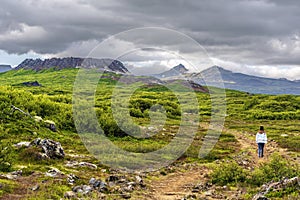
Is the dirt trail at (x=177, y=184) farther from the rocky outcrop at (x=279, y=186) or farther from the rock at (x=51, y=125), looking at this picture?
the rock at (x=51, y=125)

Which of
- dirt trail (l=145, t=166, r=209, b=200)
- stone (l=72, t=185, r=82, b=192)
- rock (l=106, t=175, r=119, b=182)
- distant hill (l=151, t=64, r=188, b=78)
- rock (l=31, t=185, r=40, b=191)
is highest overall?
distant hill (l=151, t=64, r=188, b=78)

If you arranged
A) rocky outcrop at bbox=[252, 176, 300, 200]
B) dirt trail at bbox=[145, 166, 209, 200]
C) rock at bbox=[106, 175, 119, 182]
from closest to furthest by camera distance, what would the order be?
1. rocky outcrop at bbox=[252, 176, 300, 200]
2. dirt trail at bbox=[145, 166, 209, 200]
3. rock at bbox=[106, 175, 119, 182]

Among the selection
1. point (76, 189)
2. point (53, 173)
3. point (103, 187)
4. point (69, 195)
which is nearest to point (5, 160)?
point (53, 173)

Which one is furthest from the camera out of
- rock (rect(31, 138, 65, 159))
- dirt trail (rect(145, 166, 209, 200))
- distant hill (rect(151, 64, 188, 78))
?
rock (rect(31, 138, 65, 159))

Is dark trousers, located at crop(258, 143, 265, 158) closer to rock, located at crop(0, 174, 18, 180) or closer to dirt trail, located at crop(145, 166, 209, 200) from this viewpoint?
dirt trail, located at crop(145, 166, 209, 200)

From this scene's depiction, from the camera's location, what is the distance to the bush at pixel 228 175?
2078cm

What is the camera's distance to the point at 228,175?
21.0 m

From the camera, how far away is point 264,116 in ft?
255

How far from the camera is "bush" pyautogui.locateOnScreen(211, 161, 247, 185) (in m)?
20.8

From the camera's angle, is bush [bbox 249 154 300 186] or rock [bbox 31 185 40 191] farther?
bush [bbox 249 154 300 186]

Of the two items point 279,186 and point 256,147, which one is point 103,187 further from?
point 256,147

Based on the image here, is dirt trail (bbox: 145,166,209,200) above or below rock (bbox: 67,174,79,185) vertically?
below

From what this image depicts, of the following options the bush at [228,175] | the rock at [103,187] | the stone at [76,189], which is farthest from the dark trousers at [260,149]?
the stone at [76,189]

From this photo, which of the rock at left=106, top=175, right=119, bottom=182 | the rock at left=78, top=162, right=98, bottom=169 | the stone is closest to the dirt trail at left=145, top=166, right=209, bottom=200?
the rock at left=106, top=175, right=119, bottom=182
